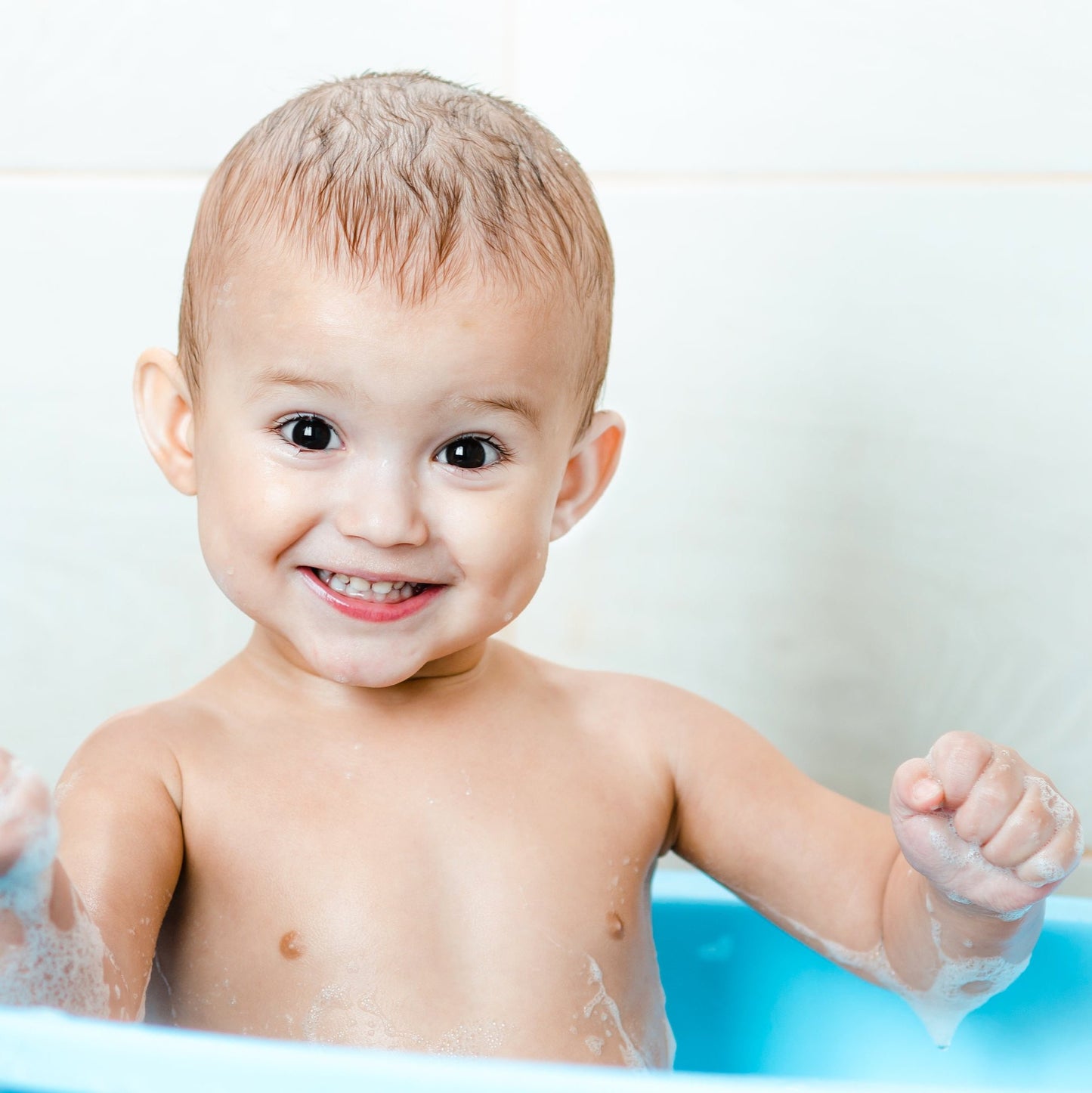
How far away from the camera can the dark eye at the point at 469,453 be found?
0.71 meters

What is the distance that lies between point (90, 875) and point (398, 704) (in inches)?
8.4

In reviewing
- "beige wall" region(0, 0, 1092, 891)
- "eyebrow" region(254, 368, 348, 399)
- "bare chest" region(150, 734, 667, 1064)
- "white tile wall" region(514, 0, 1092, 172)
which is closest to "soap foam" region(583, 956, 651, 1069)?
"bare chest" region(150, 734, 667, 1064)

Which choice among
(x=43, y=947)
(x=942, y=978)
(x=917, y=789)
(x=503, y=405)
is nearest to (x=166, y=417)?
(x=503, y=405)

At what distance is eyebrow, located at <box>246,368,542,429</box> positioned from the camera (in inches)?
27.0

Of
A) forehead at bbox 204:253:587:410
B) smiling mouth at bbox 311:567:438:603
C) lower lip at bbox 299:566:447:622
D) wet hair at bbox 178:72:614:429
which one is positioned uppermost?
wet hair at bbox 178:72:614:429

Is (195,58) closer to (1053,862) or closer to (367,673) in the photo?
(367,673)

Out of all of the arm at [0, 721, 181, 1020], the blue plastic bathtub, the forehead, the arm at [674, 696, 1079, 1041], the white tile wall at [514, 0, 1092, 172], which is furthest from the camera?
the white tile wall at [514, 0, 1092, 172]

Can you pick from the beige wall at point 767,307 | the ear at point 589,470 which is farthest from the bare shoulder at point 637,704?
the beige wall at point 767,307

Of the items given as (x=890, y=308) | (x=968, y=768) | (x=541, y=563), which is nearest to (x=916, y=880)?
(x=968, y=768)

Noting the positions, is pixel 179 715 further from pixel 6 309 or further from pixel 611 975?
pixel 6 309

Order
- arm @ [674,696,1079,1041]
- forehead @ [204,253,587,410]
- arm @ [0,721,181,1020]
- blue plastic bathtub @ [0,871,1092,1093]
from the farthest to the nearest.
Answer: blue plastic bathtub @ [0,871,1092,1093]
arm @ [674,696,1079,1041]
forehead @ [204,253,587,410]
arm @ [0,721,181,1020]

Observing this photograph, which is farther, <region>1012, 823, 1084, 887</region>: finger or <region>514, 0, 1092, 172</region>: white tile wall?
<region>514, 0, 1092, 172</region>: white tile wall

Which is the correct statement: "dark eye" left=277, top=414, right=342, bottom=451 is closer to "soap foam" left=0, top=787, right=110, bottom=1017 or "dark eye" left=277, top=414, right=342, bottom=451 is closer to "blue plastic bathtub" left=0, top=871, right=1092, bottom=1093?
"soap foam" left=0, top=787, right=110, bottom=1017

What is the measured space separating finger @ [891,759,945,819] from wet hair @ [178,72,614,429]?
274mm
